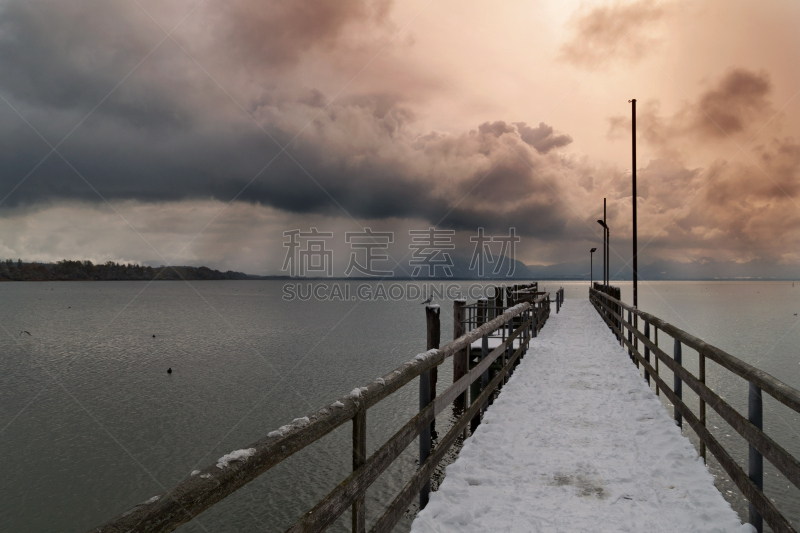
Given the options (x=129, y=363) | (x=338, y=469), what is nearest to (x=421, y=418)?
(x=338, y=469)

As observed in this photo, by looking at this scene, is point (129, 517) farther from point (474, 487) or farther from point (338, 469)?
point (338, 469)

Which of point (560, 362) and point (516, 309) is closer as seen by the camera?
point (516, 309)

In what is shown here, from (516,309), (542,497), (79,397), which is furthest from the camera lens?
(79,397)

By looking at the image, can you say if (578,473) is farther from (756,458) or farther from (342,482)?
(342,482)

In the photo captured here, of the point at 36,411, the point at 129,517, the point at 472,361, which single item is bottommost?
the point at 36,411

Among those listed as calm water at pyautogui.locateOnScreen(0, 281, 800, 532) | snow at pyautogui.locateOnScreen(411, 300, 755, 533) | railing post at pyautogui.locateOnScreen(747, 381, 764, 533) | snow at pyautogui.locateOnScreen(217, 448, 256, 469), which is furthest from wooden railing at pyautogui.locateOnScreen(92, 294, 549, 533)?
calm water at pyautogui.locateOnScreen(0, 281, 800, 532)

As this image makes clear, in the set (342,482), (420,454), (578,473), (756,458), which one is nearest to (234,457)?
(342,482)

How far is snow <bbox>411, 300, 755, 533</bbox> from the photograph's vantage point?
376 centimetres

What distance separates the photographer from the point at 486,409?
711 cm

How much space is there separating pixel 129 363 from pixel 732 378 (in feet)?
115

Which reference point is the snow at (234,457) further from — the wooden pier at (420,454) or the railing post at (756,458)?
the railing post at (756,458)

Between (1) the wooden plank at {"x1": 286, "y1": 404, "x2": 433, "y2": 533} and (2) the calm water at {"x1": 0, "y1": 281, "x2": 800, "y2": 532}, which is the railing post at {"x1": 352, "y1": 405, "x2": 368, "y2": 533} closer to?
(1) the wooden plank at {"x1": 286, "y1": 404, "x2": 433, "y2": 533}

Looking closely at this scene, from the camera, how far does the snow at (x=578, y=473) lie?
3756 millimetres

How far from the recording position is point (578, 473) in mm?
4688
